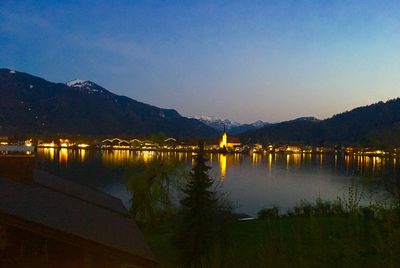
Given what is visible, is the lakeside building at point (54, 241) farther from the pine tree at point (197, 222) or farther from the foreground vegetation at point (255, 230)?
the pine tree at point (197, 222)

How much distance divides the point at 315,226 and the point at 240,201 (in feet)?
140

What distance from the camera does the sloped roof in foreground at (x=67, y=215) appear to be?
7180mm

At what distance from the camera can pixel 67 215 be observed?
27.1ft

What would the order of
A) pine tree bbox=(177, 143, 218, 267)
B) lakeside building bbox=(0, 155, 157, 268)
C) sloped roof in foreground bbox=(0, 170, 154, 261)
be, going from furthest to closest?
pine tree bbox=(177, 143, 218, 267) < sloped roof in foreground bbox=(0, 170, 154, 261) < lakeside building bbox=(0, 155, 157, 268)

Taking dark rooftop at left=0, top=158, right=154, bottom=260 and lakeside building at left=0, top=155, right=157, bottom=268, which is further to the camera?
dark rooftop at left=0, top=158, right=154, bottom=260

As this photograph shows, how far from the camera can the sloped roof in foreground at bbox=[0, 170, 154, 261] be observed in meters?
7.18

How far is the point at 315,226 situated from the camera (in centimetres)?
580

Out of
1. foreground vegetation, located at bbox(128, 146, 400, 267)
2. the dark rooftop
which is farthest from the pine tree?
the dark rooftop

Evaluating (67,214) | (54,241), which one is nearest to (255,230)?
(67,214)

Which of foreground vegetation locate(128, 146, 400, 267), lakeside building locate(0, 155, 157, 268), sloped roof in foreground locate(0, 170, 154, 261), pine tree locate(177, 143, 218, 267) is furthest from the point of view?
pine tree locate(177, 143, 218, 267)

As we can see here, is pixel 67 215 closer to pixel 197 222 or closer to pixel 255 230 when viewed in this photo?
pixel 197 222

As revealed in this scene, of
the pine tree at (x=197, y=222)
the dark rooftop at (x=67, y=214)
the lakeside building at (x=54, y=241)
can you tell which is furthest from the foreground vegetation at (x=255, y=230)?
the dark rooftop at (x=67, y=214)

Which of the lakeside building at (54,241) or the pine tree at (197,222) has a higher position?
the lakeside building at (54,241)

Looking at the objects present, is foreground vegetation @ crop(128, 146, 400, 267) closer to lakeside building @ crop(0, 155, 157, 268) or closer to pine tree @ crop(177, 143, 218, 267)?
pine tree @ crop(177, 143, 218, 267)
